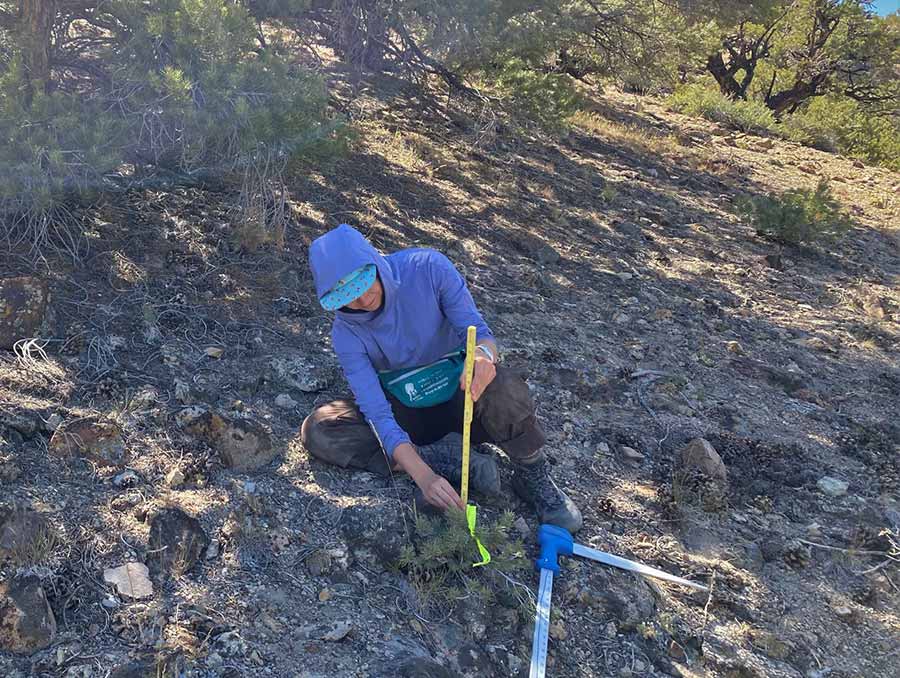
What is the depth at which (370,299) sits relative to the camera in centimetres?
276

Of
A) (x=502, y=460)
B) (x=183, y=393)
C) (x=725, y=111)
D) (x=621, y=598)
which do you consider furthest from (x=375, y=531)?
(x=725, y=111)

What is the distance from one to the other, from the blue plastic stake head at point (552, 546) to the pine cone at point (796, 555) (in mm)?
907

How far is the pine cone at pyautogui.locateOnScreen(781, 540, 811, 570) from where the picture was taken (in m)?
3.18

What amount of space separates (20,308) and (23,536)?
5.01ft

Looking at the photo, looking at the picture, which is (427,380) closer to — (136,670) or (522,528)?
(522,528)

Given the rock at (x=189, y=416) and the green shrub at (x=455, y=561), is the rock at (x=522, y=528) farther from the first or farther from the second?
the rock at (x=189, y=416)

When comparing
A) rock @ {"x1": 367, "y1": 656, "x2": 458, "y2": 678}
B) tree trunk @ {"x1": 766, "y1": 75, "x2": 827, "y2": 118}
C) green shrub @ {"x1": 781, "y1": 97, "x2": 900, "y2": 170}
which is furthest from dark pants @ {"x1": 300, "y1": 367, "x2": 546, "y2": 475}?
tree trunk @ {"x1": 766, "y1": 75, "x2": 827, "y2": 118}

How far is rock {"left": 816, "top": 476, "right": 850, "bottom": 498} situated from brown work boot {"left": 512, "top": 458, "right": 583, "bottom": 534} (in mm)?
1303

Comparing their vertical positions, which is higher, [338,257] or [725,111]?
[338,257]

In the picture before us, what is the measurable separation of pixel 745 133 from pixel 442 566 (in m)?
11.4

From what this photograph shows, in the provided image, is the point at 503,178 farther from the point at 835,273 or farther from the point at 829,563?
the point at 829,563

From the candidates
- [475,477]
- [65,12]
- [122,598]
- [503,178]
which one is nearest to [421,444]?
[475,477]

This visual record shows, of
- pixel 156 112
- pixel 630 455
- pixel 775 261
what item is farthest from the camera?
pixel 775 261

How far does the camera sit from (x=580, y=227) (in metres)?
6.85
